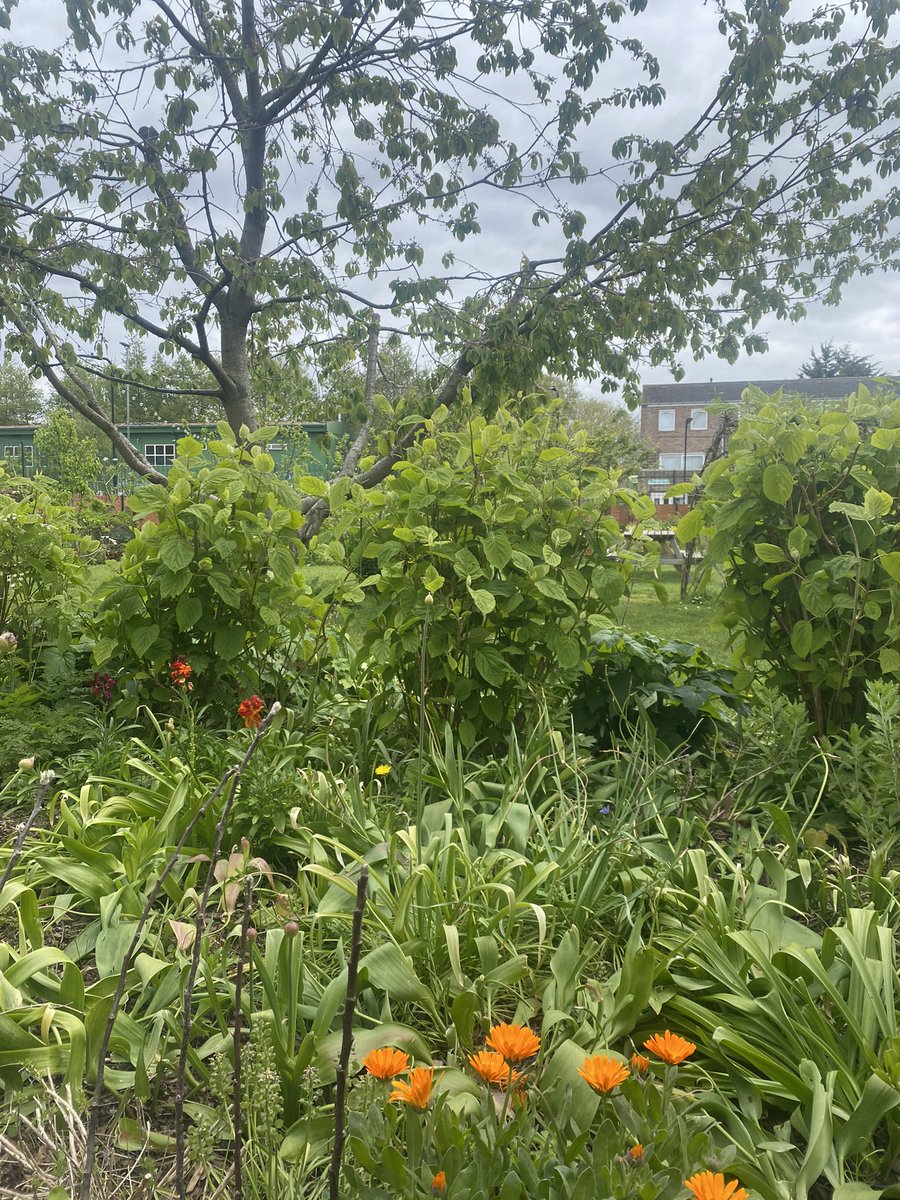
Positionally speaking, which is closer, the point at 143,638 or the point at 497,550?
the point at 497,550

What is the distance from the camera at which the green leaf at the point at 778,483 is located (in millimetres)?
2412

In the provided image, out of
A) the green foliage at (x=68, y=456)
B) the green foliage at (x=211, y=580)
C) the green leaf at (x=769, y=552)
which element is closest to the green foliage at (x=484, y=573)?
the green foliage at (x=211, y=580)

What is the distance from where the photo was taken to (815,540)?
251 cm

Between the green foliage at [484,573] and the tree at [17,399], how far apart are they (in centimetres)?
5001

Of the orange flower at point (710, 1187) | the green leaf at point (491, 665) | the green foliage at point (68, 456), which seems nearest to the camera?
the orange flower at point (710, 1187)

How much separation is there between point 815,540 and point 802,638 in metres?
0.31

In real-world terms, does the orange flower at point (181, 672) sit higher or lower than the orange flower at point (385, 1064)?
higher

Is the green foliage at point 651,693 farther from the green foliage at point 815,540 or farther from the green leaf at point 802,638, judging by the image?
the green leaf at point 802,638

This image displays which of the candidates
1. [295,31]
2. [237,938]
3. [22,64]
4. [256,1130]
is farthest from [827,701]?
[22,64]

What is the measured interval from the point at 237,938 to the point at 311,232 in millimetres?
4385

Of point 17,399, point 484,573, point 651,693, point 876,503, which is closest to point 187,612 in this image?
point 484,573

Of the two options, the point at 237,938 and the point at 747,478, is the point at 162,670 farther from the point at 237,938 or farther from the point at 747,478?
the point at 747,478

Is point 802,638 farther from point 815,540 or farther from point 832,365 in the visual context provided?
point 832,365

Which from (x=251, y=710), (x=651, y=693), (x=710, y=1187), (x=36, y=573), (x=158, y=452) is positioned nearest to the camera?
(x=710, y=1187)
